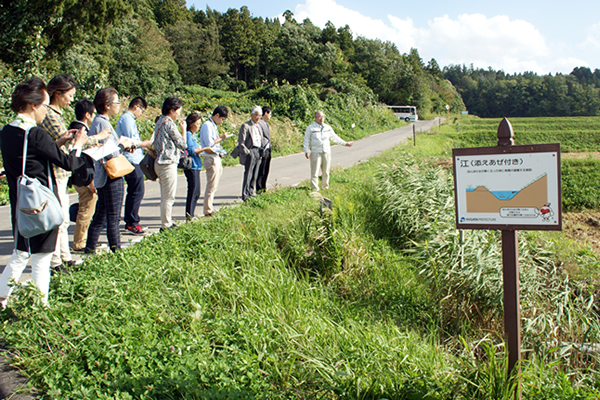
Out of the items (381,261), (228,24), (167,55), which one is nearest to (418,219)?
(381,261)

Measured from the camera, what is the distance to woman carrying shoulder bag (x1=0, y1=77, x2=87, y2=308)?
337 cm

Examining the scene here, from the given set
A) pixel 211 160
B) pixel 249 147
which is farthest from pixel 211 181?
pixel 249 147

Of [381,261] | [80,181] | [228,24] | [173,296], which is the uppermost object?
[228,24]

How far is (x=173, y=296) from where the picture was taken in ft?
12.2

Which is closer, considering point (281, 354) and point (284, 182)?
point (281, 354)

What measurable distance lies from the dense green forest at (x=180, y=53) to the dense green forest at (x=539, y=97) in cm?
1472

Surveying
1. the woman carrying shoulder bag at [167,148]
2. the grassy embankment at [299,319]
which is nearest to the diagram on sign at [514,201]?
the grassy embankment at [299,319]

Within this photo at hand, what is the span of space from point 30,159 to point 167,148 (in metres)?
2.43

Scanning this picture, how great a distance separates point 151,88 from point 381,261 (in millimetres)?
25572

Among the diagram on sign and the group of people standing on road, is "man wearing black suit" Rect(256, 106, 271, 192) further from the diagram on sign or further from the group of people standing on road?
the diagram on sign

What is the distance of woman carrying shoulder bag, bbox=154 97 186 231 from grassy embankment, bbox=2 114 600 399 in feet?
2.29

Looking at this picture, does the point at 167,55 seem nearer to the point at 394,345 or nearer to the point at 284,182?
the point at 284,182

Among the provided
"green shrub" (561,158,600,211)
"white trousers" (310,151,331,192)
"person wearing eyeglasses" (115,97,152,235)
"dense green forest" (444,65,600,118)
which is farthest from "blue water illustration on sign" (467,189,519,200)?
"dense green forest" (444,65,600,118)

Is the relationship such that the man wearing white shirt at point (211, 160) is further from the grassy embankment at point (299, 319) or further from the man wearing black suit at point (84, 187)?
the man wearing black suit at point (84, 187)
